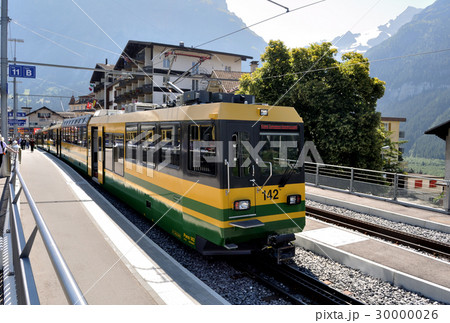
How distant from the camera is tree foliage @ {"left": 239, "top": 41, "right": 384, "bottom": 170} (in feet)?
72.0

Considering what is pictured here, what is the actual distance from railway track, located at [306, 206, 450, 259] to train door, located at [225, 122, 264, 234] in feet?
16.0

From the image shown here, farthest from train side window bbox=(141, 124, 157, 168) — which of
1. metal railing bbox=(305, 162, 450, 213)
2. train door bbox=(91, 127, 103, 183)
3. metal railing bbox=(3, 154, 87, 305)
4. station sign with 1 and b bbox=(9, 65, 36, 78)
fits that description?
station sign with 1 and b bbox=(9, 65, 36, 78)

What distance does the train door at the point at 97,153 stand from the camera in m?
13.9

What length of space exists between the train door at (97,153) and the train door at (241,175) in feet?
28.2

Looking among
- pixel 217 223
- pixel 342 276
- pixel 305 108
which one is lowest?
pixel 342 276

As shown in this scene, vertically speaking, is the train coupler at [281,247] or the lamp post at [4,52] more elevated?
the lamp post at [4,52]

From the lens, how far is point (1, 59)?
15594mm

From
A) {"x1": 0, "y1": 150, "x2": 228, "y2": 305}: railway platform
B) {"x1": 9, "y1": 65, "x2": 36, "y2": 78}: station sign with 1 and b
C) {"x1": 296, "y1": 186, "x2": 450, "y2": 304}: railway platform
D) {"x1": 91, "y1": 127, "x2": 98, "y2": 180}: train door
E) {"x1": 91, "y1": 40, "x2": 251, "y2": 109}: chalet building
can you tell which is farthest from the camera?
{"x1": 91, "y1": 40, "x2": 251, "y2": 109}: chalet building

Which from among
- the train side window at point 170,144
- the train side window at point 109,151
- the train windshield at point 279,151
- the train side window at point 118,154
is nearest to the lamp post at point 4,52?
the train side window at point 109,151

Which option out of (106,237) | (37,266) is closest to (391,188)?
(106,237)

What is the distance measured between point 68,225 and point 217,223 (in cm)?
422

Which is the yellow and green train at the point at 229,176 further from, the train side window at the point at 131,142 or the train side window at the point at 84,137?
the train side window at the point at 84,137

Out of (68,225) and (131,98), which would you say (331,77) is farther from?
(131,98)

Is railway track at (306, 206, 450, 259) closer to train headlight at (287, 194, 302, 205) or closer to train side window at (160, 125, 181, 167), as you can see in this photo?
train headlight at (287, 194, 302, 205)
